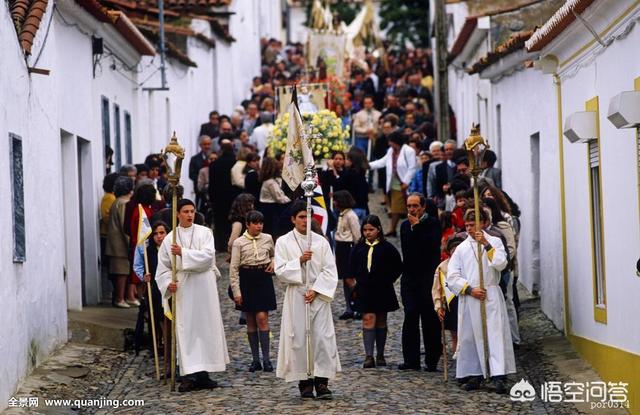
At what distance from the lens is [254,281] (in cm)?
1398

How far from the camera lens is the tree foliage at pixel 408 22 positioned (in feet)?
186

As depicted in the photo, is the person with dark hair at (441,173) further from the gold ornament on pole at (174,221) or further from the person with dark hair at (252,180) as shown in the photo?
the gold ornament on pole at (174,221)

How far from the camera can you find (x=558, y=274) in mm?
15727

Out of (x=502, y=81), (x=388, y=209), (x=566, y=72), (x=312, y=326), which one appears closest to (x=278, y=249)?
(x=312, y=326)

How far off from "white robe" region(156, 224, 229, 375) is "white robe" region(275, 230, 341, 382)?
84 cm

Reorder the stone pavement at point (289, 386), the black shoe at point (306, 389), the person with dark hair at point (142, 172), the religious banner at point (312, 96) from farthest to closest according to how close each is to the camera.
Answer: the religious banner at point (312, 96) → the person with dark hair at point (142, 172) → the black shoe at point (306, 389) → the stone pavement at point (289, 386)

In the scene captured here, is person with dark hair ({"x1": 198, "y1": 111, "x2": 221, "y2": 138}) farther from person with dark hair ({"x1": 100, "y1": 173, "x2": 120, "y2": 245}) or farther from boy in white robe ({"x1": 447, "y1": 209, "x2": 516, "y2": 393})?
boy in white robe ({"x1": 447, "y1": 209, "x2": 516, "y2": 393})

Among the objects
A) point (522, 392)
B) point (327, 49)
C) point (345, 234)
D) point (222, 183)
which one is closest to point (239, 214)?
point (345, 234)

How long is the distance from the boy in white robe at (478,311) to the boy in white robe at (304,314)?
1.22 m

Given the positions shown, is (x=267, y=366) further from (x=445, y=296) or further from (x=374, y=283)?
(x=445, y=296)

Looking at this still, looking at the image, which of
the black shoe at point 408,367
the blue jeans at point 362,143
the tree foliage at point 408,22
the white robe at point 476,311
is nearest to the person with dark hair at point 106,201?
the black shoe at point 408,367

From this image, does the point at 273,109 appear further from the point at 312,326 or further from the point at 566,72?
the point at 312,326

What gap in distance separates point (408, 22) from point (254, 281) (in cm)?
4452

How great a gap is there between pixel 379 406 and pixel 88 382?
3.17m
